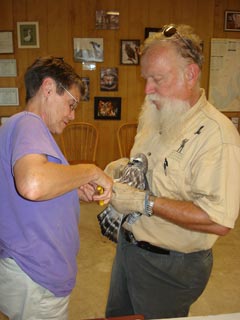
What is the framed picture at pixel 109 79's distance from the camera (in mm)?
4004

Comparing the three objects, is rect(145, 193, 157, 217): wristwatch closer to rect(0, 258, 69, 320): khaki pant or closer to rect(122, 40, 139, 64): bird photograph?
rect(0, 258, 69, 320): khaki pant

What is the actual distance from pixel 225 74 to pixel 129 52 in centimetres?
121

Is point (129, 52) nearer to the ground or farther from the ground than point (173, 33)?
farther from the ground

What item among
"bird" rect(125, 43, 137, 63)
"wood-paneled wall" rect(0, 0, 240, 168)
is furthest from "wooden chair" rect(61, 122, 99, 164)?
"bird" rect(125, 43, 137, 63)

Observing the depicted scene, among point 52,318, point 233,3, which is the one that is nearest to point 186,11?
point 233,3

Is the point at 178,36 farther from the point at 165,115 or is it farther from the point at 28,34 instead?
the point at 28,34

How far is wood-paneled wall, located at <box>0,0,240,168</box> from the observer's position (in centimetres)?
383

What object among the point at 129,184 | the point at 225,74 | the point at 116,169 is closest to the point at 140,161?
the point at 129,184

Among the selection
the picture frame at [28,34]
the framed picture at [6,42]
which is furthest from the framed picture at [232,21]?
the framed picture at [6,42]

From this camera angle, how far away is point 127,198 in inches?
47.5

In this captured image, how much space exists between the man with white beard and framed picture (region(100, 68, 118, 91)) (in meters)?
2.75

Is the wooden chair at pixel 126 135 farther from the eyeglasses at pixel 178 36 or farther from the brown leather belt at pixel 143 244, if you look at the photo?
the eyeglasses at pixel 178 36

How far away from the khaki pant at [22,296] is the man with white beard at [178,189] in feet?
1.20

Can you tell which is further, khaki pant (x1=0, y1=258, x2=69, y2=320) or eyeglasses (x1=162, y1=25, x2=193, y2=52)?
eyeglasses (x1=162, y1=25, x2=193, y2=52)
